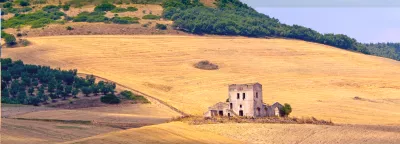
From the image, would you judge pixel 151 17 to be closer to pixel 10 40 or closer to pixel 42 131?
pixel 10 40

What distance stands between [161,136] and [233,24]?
71.6 metres

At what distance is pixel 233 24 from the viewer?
135375mm

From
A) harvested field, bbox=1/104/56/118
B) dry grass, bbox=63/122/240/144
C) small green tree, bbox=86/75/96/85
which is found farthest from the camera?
small green tree, bbox=86/75/96/85

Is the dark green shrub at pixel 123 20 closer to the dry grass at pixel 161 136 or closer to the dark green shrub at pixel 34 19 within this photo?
the dark green shrub at pixel 34 19

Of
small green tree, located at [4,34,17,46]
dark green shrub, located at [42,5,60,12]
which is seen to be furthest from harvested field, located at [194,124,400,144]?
dark green shrub, located at [42,5,60,12]

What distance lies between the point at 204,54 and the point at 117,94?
2700 cm

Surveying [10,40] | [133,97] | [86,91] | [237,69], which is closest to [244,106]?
[133,97]

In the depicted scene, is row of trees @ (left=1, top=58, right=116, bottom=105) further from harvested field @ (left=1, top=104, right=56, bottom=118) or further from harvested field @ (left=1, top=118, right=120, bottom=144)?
harvested field @ (left=1, top=118, right=120, bottom=144)

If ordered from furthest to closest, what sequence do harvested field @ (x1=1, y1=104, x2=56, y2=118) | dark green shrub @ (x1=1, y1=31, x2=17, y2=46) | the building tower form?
1. dark green shrub @ (x1=1, y1=31, x2=17, y2=46)
2. harvested field @ (x1=1, y1=104, x2=56, y2=118)
3. the building tower

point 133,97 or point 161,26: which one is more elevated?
point 161,26

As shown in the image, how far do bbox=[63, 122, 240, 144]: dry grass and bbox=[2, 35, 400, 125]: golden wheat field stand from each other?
14331 millimetres

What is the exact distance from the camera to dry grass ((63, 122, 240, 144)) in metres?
59.9

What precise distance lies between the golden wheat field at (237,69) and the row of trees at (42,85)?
5.47 meters

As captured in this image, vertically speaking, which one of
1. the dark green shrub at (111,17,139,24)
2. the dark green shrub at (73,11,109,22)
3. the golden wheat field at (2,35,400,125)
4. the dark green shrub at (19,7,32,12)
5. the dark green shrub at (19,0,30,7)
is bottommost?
the golden wheat field at (2,35,400,125)
